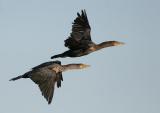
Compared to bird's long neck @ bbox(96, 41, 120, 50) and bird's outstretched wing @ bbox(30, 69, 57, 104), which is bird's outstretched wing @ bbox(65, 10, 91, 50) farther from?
bird's outstretched wing @ bbox(30, 69, 57, 104)

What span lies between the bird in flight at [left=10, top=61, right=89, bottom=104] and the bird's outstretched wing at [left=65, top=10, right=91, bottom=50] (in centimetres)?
335

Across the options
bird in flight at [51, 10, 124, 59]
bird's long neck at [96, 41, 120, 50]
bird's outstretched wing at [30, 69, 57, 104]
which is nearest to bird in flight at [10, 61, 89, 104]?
bird's outstretched wing at [30, 69, 57, 104]

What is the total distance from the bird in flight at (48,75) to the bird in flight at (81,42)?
2.78 metres

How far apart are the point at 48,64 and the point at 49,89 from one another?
168 cm

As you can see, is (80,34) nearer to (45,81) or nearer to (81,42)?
(81,42)

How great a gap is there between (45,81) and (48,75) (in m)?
0.49

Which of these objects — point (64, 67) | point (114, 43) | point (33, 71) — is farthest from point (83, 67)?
point (114, 43)

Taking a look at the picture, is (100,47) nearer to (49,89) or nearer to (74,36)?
(74,36)

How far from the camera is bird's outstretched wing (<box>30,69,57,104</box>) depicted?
25.5m

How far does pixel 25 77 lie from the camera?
2620cm

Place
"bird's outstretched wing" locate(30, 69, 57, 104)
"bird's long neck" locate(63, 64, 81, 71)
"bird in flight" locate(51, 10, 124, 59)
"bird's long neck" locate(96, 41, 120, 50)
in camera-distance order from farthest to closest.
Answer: "bird's long neck" locate(96, 41, 120, 50) < "bird in flight" locate(51, 10, 124, 59) < "bird's long neck" locate(63, 64, 81, 71) < "bird's outstretched wing" locate(30, 69, 57, 104)

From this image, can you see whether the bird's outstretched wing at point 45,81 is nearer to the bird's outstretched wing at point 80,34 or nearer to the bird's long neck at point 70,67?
the bird's long neck at point 70,67

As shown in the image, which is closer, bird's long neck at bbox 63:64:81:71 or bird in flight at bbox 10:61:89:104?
bird in flight at bbox 10:61:89:104

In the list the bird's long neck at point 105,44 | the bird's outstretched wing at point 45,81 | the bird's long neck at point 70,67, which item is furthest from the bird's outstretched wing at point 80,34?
the bird's outstretched wing at point 45,81
